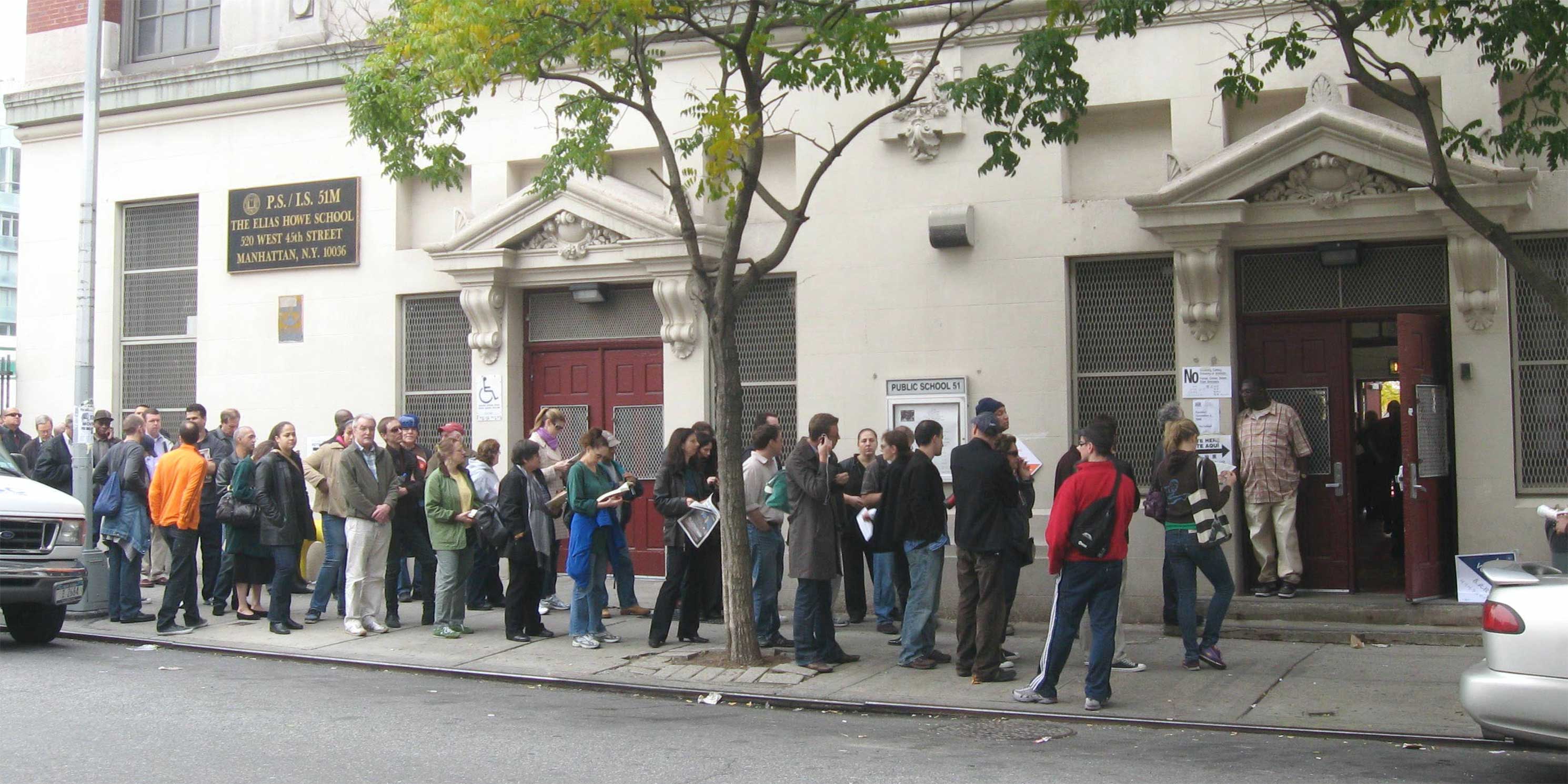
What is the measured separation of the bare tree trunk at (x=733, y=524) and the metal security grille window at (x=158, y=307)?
8.60 metres

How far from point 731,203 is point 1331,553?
6062 mm

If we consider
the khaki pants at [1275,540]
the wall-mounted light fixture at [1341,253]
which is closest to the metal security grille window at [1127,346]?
the khaki pants at [1275,540]

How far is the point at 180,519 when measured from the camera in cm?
1195

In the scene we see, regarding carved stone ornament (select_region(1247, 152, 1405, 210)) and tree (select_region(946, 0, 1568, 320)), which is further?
carved stone ornament (select_region(1247, 152, 1405, 210))

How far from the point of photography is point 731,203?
10.5m

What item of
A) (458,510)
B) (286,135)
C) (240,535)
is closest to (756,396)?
(458,510)

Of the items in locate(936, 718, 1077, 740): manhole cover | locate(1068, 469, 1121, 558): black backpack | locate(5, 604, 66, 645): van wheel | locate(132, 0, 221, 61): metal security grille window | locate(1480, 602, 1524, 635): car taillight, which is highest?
locate(132, 0, 221, 61): metal security grille window

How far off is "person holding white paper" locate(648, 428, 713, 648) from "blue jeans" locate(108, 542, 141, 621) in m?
4.75

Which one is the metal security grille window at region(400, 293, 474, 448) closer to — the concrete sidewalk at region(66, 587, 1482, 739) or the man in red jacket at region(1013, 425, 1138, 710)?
the concrete sidewalk at region(66, 587, 1482, 739)

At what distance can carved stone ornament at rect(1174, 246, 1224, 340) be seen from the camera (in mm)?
12102

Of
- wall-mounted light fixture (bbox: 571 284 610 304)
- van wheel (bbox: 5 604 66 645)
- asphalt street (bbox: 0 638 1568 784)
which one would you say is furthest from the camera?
wall-mounted light fixture (bbox: 571 284 610 304)

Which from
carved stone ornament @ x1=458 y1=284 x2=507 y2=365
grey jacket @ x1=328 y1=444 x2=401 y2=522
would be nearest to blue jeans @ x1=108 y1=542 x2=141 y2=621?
grey jacket @ x1=328 y1=444 x2=401 y2=522

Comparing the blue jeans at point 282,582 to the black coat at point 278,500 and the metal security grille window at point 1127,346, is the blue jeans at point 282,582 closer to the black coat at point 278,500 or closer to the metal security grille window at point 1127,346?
the black coat at point 278,500

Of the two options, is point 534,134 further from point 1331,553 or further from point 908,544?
point 1331,553
